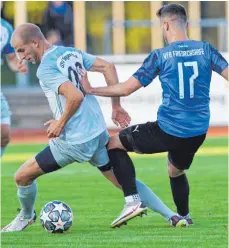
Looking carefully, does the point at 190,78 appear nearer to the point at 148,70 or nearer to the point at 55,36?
the point at 148,70

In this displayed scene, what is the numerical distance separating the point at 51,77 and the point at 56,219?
4.33ft

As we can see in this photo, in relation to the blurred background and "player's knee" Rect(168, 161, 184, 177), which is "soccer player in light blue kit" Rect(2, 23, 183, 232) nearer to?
"player's knee" Rect(168, 161, 184, 177)

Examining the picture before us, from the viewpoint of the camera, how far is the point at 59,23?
29844 millimetres

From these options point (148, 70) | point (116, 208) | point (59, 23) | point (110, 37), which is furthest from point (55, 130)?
point (110, 37)

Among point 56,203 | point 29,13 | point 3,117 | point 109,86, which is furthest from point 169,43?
point 29,13

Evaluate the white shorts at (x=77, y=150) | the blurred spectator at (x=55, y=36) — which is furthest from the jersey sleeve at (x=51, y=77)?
the blurred spectator at (x=55, y=36)

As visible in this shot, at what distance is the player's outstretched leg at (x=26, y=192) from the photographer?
9.70 meters

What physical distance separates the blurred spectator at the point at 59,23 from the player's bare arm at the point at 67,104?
1955 centimetres

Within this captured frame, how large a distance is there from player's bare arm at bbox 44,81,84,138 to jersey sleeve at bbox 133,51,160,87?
558 mm

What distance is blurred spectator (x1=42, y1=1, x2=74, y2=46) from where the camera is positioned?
2923 cm

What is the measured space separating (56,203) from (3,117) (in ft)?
11.5

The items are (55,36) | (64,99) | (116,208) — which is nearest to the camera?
(64,99)

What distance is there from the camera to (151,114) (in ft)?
89.9

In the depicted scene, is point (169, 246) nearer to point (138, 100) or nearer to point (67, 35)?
point (138, 100)
